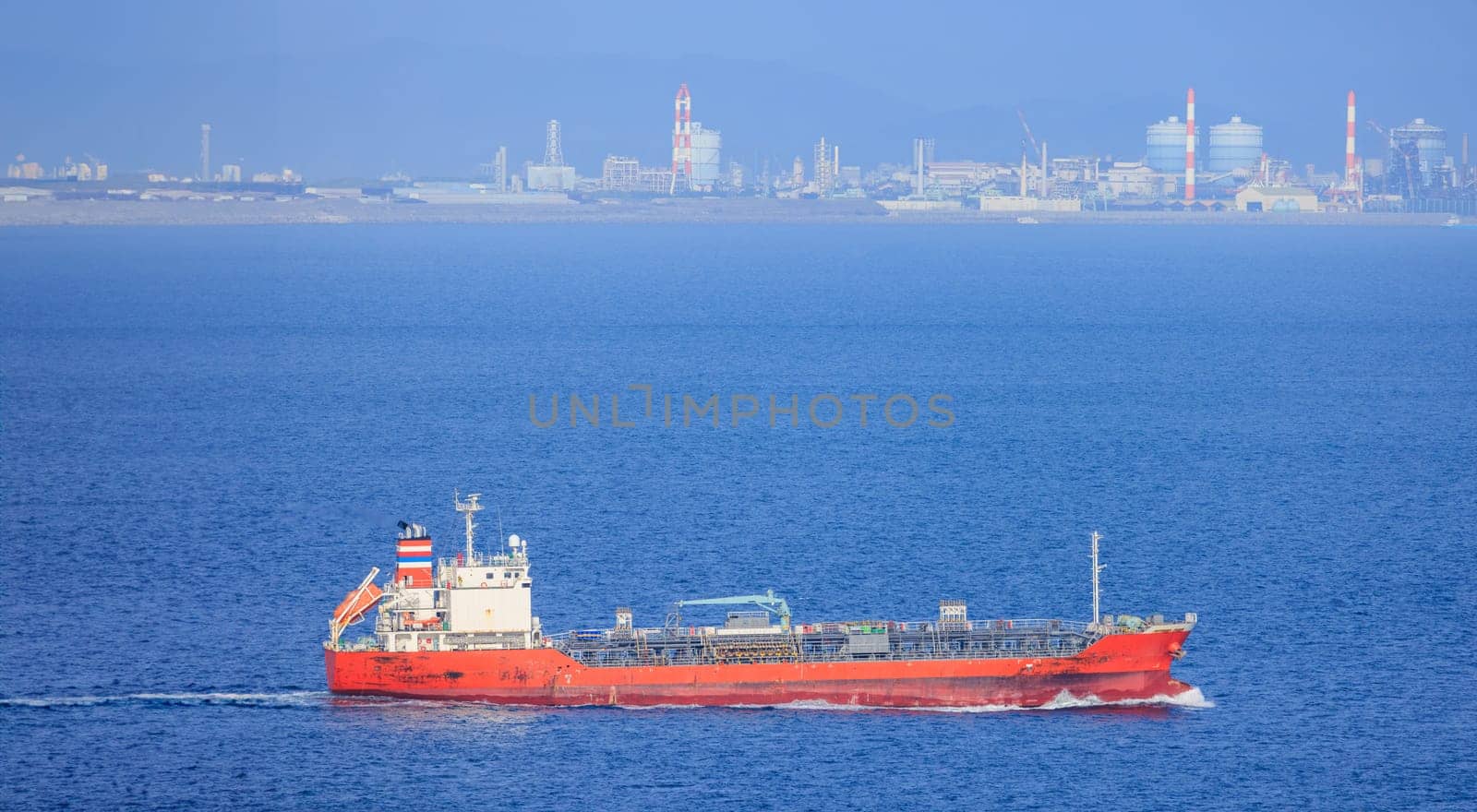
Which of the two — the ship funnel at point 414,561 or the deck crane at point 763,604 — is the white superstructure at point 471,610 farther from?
the deck crane at point 763,604

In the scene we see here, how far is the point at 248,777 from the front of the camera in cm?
5638

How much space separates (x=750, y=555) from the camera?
8206 cm

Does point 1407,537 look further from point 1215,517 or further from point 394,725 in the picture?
point 394,725

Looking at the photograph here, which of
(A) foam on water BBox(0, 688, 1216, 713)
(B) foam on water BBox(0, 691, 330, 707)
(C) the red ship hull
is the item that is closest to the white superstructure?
(C) the red ship hull

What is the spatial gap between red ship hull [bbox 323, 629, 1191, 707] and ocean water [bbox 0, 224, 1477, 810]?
767 millimetres

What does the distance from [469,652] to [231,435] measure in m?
57.6

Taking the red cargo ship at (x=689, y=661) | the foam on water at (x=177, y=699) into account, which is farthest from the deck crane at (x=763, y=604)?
the foam on water at (x=177, y=699)

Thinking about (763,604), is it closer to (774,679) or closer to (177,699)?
(774,679)

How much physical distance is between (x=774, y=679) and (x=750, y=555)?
62.3 ft

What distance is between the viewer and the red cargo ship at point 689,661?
62.8 metres

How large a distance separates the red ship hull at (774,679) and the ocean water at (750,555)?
77 cm

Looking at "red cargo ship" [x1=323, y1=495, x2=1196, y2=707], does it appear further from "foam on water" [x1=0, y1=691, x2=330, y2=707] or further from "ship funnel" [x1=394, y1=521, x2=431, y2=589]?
"foam on water" [x1=0, y1=691, x2=330, y2=707]

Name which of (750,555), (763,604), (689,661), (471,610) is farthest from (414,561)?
(750,555)

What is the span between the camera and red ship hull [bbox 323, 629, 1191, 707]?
62750 millimetres
